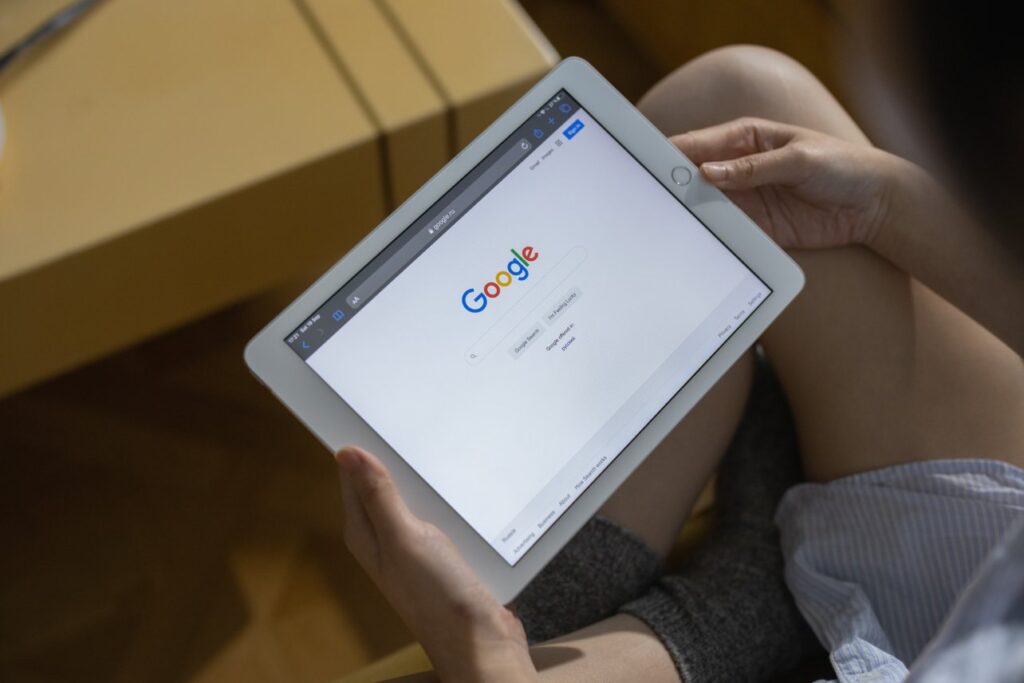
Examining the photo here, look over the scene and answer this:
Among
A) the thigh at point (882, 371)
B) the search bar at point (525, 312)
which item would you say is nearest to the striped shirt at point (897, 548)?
the thigh at point (882, 371)

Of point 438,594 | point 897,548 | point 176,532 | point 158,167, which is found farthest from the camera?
point 176,532

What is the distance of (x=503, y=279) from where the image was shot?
0.62m

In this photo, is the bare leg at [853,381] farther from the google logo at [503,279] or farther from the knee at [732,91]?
the google logo at [503,279]

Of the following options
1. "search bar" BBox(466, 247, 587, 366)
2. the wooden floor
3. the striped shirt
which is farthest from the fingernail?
the wooden floor

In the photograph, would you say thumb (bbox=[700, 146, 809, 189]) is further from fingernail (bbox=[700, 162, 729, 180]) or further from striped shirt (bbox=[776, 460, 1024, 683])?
striped shirt (bbox=[776, 460, 1024, 683])

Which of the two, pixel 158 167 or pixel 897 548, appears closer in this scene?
pixel 897 548

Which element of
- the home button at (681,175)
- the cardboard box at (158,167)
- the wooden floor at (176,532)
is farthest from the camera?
the wooden floor at (176,532)

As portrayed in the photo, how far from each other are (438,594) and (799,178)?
37 cm

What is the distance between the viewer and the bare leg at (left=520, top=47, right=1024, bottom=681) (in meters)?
0.67

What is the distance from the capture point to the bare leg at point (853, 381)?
0.67 m

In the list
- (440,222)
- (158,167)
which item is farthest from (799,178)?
(158,167)

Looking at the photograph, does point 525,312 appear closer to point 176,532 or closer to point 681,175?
point 681,175

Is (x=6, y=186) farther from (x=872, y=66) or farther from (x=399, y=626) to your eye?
(x=872, y=66)

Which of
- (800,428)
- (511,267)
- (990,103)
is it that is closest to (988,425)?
(800,428)
